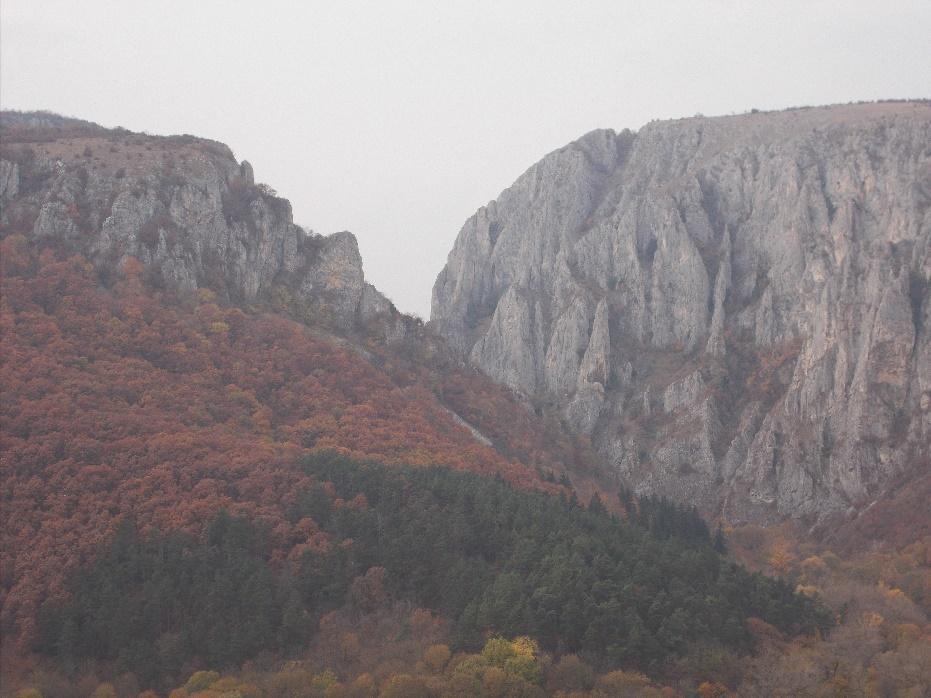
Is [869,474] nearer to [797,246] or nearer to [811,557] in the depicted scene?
[811,557]

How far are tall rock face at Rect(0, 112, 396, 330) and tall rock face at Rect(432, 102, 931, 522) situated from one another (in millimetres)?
56584

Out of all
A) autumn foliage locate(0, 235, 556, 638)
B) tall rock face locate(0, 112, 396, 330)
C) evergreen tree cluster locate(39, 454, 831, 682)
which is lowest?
evergreen tree cluster locate(39, 454, 831, 682)

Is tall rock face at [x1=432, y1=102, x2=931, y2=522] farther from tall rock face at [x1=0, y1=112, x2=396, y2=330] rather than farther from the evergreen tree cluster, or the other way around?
the evergreen tree cluster

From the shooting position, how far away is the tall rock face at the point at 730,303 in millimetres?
119688

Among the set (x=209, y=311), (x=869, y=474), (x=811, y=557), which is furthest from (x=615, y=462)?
(x=209, y=311)

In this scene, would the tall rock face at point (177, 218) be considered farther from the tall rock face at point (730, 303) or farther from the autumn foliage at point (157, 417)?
the tall rock face at point (730, 303)

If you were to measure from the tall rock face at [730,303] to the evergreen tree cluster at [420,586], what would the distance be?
66763 millimetres

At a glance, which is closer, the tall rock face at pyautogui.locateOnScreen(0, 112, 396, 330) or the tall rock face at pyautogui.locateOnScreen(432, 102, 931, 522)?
the tall rock face at pyautogui.locateOnScreen(0, 112, 396, 330)

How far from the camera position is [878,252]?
127438 millimetres

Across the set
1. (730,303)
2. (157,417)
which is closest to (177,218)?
(157,417)

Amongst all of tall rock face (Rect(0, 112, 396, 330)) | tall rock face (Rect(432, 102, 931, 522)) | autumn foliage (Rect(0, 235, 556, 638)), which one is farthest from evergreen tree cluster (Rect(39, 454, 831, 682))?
tall rock face (Rect(432, 102, 931, 522))

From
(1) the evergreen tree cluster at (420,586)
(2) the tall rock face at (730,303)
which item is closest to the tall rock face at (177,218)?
(1) the evergreen tree cluster at (420,586)

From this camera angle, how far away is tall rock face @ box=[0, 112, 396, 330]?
85.8 meters

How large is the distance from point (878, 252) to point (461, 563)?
315 ft
